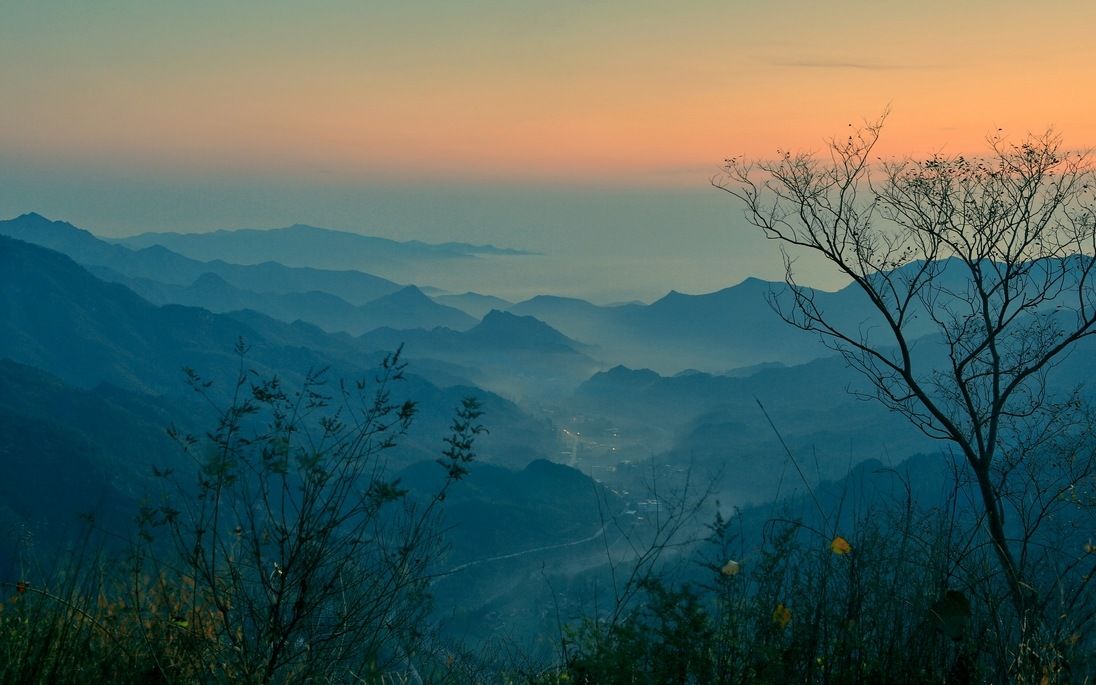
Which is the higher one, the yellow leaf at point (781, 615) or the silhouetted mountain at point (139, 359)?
the yellow leaf at point (781, 615)

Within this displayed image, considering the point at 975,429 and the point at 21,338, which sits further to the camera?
the point at 21,338

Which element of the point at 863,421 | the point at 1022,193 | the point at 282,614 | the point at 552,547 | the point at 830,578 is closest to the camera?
the point at 282,614

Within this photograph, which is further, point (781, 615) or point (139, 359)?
point (139, 359)

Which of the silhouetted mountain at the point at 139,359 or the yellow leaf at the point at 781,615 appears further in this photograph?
the silhouetted mountain at the point at 139,359

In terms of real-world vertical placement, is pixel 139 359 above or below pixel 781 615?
below

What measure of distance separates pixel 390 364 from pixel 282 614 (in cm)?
164

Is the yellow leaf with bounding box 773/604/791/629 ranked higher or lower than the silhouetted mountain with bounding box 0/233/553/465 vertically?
higher

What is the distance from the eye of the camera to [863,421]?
164 meters

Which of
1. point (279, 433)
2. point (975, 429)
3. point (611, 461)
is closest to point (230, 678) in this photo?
point (279, 433)

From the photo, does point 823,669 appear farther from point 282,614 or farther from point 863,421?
point 863,421

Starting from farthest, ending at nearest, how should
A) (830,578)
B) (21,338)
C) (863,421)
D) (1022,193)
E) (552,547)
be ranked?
(21,338) < (863,421) < (552,547) < (1022,193) < (830,578)

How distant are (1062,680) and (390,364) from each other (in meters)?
3.80

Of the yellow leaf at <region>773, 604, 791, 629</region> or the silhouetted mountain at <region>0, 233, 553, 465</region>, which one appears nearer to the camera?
the yellow leaf at <region>773, 604, 791, 629</region>

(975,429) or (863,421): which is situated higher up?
(975,429)
